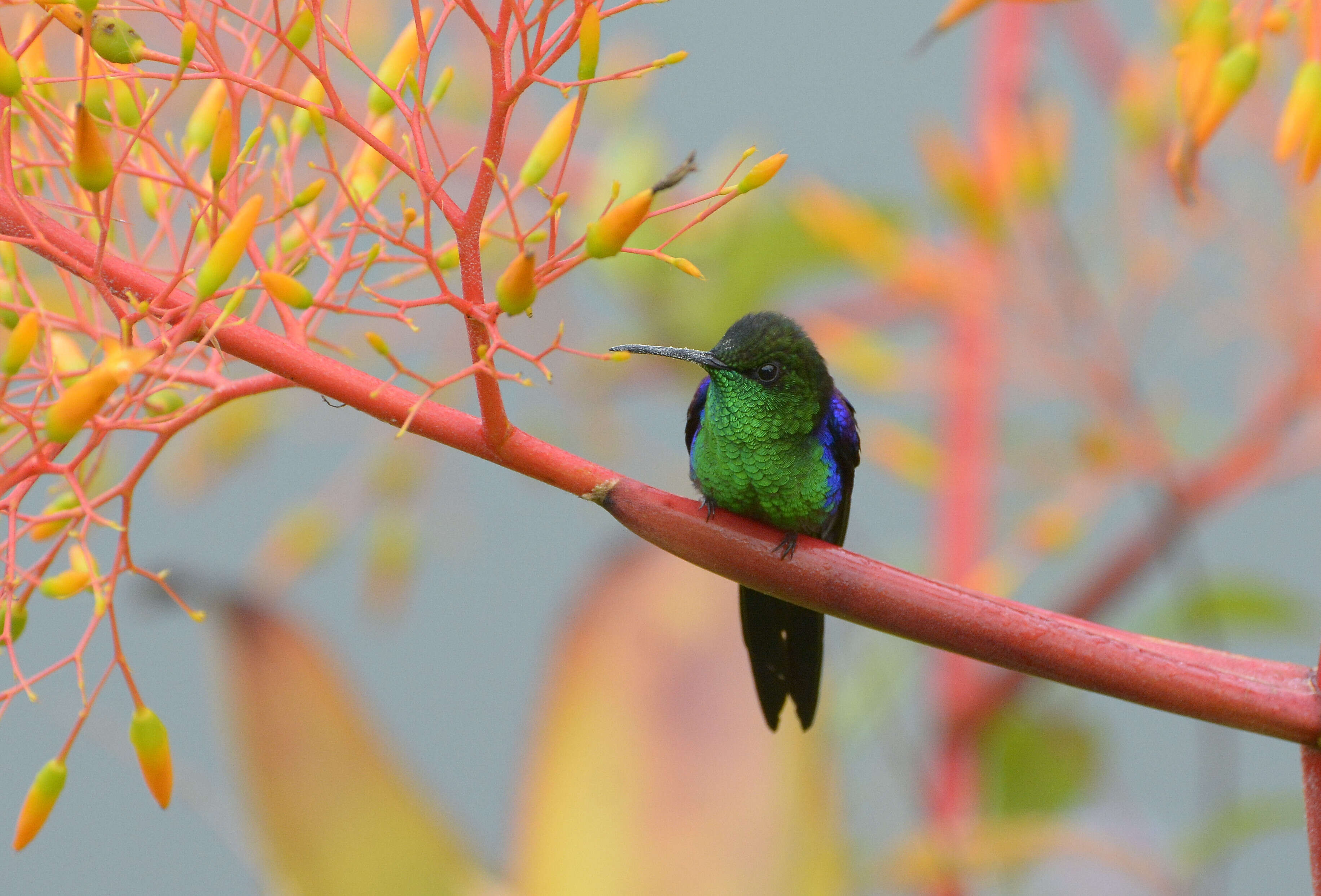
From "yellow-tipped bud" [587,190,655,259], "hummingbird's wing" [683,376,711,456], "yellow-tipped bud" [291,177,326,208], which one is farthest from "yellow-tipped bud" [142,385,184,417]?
"hummingbird's wing" [683,376,711,456]

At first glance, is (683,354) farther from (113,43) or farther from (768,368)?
(113,43)

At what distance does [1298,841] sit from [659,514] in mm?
2071

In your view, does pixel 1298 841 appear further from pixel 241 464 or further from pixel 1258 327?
pixel 241 464

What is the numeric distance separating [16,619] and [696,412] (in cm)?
41

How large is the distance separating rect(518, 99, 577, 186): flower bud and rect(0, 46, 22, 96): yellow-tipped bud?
→ 15 centimetres

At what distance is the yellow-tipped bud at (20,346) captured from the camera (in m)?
0.33

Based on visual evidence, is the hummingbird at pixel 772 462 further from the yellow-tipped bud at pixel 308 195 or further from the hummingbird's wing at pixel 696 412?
the yellow-tipped bud at pixel 308 195

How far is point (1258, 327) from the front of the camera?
1.10 metres

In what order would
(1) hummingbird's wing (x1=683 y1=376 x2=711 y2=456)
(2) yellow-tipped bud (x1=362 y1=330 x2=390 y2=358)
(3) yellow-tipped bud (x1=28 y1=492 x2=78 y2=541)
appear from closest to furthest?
(2) yellow-tipped bud (x1=362 y1=330 x2=390 y2=358), (3) yellow-tipped bud (x1=28 y1=492 x2=78 y2=541), (1) hummingbird's wing (x1=683 y1=376 x2=711 y2=456)

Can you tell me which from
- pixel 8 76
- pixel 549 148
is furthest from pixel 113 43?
pixel 549 148

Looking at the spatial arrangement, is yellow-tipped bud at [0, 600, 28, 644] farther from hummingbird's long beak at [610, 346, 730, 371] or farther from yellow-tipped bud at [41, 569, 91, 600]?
hummingbird's long beak at [610, 346, 730, 371]

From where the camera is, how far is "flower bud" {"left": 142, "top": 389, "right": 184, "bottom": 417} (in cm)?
45

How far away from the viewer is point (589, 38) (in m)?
0.35

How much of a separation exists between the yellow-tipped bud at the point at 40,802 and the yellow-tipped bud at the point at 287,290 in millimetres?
199
